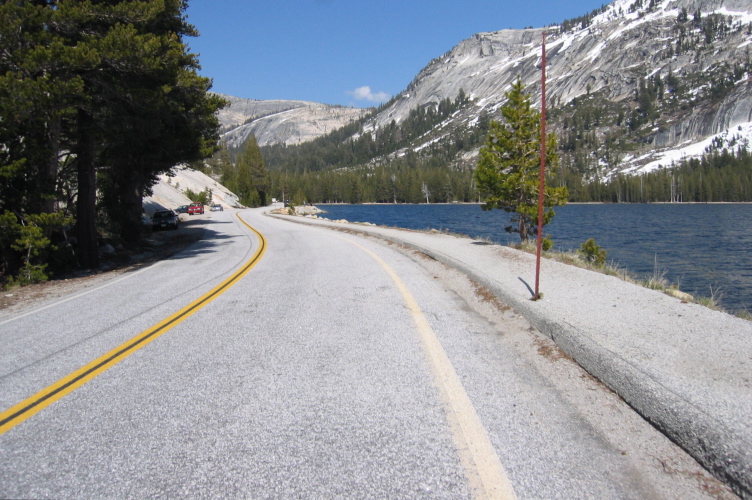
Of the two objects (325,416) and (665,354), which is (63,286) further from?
(665,354)

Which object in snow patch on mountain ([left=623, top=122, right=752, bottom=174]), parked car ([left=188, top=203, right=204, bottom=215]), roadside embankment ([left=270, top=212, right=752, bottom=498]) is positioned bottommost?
roadside embankment ([left=270, top=212, right=752, bottom=498])

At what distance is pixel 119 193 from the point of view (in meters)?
21.7

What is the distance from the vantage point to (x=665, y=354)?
14.2 ft

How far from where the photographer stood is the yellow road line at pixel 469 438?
107 inches

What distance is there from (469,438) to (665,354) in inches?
92.2

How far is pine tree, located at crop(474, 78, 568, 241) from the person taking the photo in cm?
2103

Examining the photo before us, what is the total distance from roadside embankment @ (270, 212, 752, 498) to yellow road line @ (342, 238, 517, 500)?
4.33 ft

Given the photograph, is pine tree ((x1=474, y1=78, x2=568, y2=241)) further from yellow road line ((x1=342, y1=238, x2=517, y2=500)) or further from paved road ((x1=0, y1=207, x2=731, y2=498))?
yellow road line ((x1=342, y1=238, x2=517, y2=500))

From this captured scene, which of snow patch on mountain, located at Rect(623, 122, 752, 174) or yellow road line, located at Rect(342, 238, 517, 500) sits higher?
snow patch on mountain, located at Rect(623, 122, 752, 174)

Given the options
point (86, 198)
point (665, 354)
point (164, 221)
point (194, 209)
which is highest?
point (194, 209)

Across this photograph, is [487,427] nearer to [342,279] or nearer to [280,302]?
[280,302]

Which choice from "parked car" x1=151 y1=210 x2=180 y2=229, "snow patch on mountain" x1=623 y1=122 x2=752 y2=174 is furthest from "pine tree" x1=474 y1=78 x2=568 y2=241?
"snow patch on mountain" x1=623 y1=122 x2=752 y2=174

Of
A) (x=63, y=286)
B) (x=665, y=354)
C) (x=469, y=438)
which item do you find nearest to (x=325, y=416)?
(x=469, y=438)

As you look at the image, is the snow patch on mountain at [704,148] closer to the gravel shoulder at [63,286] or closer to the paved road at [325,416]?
the gravel shoulder at [63,286]
